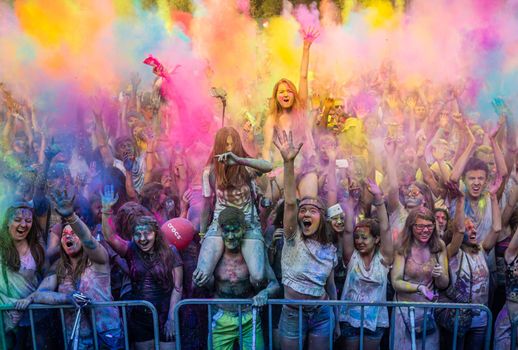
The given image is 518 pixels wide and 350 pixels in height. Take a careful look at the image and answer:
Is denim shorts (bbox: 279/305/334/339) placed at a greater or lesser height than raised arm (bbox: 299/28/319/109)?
lesser

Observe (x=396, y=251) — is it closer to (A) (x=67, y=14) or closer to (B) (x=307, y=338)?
(B) (x=307, y=338)

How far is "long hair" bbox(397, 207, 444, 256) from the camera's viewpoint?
15.7ft

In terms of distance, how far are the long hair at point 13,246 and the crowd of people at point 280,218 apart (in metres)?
0.01

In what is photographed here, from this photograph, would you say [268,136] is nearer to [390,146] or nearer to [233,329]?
[390,146]

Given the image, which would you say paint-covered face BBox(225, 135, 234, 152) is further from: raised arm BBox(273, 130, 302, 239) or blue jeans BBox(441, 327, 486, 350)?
blue jeans BBox(441, 327, 486, 350)

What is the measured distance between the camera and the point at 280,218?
499cm

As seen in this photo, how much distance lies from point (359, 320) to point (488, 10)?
3.50 meters

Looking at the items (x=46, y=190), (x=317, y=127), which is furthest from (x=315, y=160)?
(x=46, y=190)

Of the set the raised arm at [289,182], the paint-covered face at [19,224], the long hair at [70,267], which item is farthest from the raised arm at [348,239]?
the paint-covered face at [19,224]

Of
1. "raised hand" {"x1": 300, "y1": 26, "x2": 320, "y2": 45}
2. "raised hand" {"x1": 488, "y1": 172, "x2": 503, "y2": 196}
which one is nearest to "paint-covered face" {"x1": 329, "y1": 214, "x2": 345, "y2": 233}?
"raised hand" {"x1": 488, "y1": 172, "x2": 503, "y2": 196}

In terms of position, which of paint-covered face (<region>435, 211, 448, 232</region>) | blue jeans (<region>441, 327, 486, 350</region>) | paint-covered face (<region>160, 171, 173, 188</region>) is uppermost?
paint-covered face (<region>160, 171, 173, 188</region>)

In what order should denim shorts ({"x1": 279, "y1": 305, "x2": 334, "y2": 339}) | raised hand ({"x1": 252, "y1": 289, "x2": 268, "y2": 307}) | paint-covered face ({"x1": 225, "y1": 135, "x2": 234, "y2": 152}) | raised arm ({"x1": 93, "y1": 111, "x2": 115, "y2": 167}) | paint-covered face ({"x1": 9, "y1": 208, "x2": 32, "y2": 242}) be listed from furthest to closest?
raised arm ({"x1": 93, "y1": 111, "x2": 115, "y2": 167}) → paint-covered face ({"x1": 225, "y1": 135, "x2": 234, "y2": 152}) → paint-covered face ({"x1": 9, "y1": 208, "x2": 32, "y2": 242}) → denim shorts ({"x1": 279, "y1": 305, "x2": 334, "y2": 339}) → raised hand ({"x1": 252, "y1": 289, "x2": 268, "y2": 307})

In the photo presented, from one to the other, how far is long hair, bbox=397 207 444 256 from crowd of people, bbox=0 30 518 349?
0.05ft

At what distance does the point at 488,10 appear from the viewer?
5.22m
